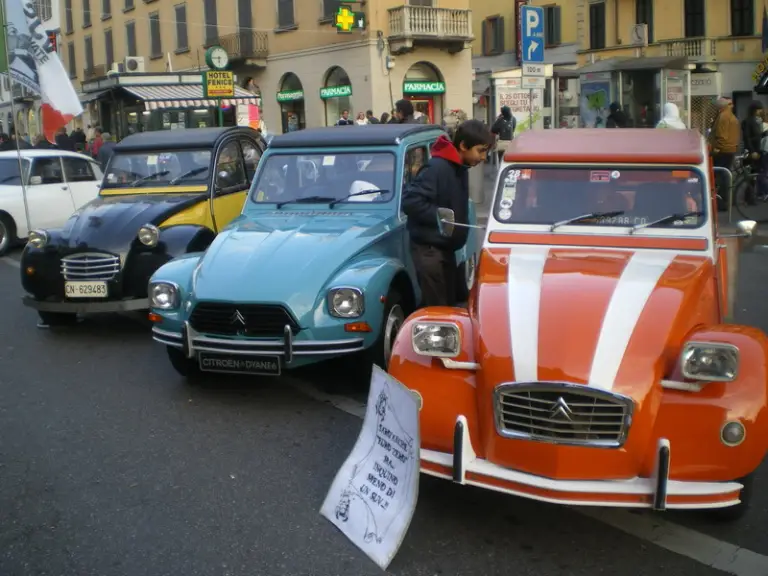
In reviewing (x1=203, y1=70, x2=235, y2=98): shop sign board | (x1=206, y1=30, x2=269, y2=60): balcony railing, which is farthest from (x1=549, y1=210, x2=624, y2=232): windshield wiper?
(x1=206, y1=30, x2=269, y2=60): balcony railing

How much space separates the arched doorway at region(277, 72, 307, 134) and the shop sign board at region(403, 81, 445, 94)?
488cm

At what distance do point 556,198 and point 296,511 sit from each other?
2.40 metres

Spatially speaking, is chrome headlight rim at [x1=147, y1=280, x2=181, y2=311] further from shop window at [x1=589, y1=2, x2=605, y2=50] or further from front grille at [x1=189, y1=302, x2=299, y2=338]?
shop window at [x1=589, y1=2, x2=605, y2=50]

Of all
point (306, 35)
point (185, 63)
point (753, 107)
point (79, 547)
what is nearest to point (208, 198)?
point (79, 547)

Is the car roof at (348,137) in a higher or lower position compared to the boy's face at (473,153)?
higher

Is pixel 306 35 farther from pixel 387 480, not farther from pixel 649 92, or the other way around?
pixel 387 480

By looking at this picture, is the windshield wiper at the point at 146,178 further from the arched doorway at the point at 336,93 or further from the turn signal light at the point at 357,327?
the arched doorway at the point at 336,93

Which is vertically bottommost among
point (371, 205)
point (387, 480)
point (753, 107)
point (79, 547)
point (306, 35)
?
point (79, 547)

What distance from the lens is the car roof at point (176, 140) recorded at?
9.75m

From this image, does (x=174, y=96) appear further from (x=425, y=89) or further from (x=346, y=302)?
(x=346, y=302)

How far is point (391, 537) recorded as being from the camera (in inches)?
154

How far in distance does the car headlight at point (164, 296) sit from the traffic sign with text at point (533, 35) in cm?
806

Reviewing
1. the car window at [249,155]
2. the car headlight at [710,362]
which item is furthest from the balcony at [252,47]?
the car headlight at [710,362]

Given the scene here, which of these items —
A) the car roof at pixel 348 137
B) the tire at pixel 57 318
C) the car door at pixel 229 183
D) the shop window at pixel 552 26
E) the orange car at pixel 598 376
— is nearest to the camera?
the orange car at pixel 598 376
